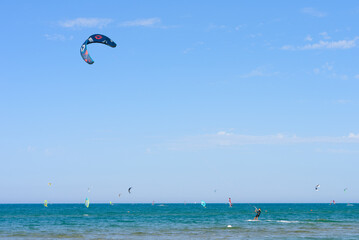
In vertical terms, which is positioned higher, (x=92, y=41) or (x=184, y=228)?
(x=92, y=41)

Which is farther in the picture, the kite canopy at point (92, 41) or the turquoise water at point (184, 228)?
the turquoise water at point (184, 228)

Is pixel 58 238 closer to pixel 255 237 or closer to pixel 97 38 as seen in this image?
pixel 255 237

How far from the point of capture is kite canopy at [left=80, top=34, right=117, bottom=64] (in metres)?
23.3

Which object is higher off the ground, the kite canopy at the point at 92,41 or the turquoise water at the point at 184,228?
the kite canopy at the point at 92,41

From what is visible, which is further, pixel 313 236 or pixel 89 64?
pixel 313 236

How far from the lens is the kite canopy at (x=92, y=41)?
76.4ft

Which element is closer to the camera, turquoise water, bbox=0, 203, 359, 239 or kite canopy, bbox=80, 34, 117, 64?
kite canopy, bbox=80, 34, 117, 64

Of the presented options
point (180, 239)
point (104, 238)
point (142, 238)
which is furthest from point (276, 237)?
point (104, 238)

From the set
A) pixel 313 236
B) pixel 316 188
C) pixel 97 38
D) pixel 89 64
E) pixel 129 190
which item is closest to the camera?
pixel 89 64

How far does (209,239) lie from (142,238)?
5.21 m

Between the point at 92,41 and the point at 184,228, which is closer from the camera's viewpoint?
the point at 92,41

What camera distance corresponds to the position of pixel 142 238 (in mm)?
33656

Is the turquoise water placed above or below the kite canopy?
below

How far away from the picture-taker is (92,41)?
80.6ft
